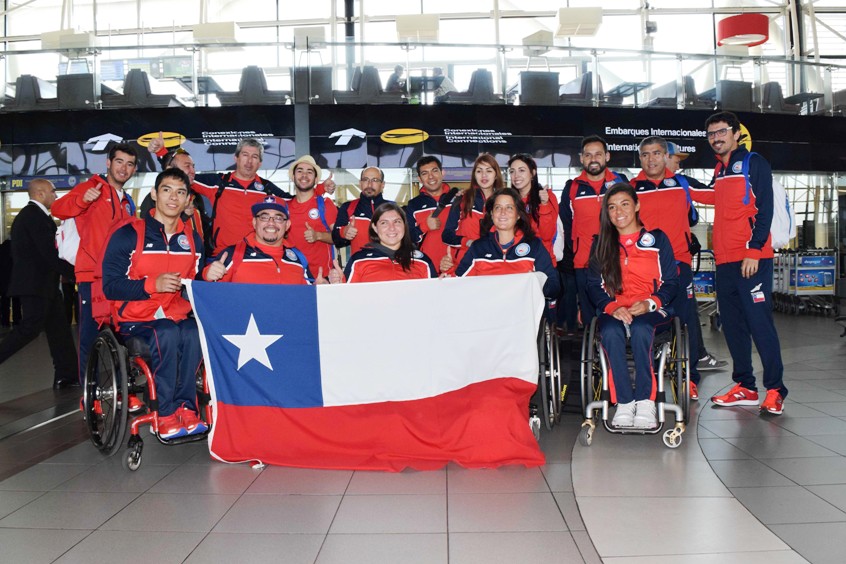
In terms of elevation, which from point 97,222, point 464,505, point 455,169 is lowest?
point 464,505

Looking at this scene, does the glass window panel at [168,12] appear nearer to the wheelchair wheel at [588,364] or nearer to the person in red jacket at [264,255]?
the person in red jacket at [264,255]

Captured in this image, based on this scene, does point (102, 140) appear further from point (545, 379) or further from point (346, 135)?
point (545, 379)

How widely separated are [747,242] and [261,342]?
271 centimetres

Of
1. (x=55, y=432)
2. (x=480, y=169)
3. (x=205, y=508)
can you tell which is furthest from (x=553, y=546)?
(x=55, y=432)

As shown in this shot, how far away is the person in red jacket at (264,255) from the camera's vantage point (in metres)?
3.66

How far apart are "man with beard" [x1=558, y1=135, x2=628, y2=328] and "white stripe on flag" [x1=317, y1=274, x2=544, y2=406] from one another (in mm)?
1395

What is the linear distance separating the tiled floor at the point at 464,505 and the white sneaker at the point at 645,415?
13 centimetres

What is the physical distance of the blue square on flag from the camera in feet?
10.7

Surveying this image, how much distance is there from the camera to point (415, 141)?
33.6 feet

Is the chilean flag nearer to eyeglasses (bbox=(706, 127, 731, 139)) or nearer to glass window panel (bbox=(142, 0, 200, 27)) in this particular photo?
eyeglasses (bbox=(706, 127, 731, 139))

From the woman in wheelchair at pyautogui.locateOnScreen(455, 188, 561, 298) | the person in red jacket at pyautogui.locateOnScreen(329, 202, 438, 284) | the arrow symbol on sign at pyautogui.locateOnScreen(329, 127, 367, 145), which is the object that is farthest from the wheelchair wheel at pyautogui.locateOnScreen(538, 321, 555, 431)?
the arrow symbol on sign at pyautogui.locateOnScreen(329, 127, 367, 145)

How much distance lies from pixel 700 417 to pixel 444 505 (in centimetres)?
205

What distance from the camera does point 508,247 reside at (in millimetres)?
3873

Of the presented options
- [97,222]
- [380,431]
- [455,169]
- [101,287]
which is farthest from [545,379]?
[455,169]
